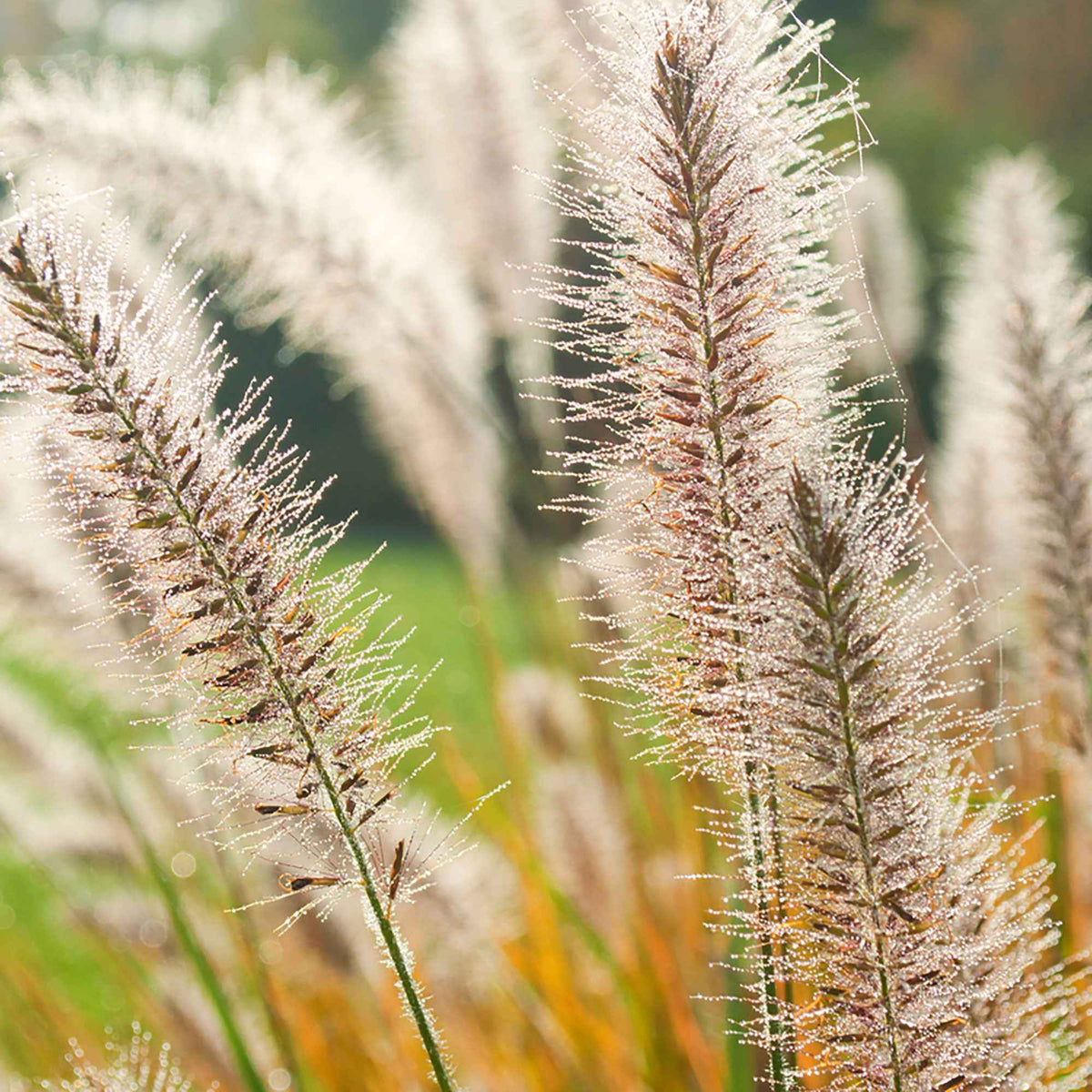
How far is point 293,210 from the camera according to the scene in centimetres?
213

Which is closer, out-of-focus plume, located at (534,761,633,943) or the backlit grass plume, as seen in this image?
the backlit grass plume

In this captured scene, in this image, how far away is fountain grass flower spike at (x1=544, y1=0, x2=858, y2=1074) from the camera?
84cm

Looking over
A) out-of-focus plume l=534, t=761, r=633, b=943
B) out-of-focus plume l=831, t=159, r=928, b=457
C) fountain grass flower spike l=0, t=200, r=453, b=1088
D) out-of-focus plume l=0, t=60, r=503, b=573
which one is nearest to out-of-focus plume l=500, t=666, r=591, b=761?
out-of-focus plume l=534, t=761, r=633, b=943

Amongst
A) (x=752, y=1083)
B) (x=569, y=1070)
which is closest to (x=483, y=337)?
(x=569, y=1070)

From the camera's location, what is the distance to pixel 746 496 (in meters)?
0.86

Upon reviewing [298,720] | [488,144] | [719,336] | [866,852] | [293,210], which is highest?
[488,144]

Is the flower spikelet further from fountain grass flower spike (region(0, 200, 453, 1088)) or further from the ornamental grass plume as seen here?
the ornamental grass plume

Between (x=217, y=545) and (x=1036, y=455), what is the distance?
105 cm

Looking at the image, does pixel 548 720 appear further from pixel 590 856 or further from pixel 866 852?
pixel 866 852

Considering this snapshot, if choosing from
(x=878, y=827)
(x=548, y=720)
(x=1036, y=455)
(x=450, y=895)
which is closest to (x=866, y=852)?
(x=878, y=827)

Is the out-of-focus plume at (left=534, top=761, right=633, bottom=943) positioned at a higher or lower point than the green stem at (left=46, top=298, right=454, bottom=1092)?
lower

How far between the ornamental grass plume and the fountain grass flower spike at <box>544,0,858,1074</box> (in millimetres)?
643

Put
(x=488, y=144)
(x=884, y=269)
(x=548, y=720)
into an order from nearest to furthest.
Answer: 1. (x=488, y=144)
2. (x=548, y=720)
3. (x=884, y=269)

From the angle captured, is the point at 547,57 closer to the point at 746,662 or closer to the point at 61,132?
the point at 61,132
